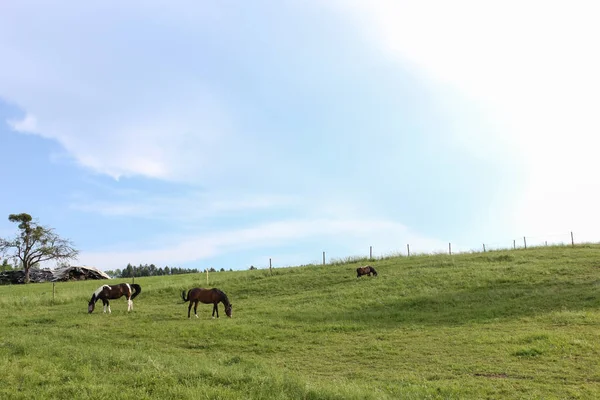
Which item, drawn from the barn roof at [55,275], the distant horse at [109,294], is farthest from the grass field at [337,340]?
the barn roof at [55,275]

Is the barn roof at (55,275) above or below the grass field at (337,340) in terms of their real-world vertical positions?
above

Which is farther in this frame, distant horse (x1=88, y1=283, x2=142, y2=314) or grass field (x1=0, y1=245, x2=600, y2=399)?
distant horse (x1=88, y1=283, x2=142, y2=314)

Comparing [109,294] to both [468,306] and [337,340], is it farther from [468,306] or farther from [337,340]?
[468,306]

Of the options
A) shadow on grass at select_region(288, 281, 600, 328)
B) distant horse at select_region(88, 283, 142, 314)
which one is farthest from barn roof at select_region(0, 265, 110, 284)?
shadow on grass at select_region(288, 281, 600, 328)

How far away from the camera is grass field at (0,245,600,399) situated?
27.2 ft

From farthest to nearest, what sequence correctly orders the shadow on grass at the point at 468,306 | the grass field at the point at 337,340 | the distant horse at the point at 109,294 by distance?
1. the distant horse at the point at 109,294
2. the shadow on grass at the point at 468,306
3. the grass field at the point at 337,340

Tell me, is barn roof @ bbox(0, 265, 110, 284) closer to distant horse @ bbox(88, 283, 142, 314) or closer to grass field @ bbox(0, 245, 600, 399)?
grass field @ bbox(0, 245, 600, 399)

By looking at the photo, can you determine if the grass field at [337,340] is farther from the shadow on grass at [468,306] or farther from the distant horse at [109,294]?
the distant horse at [109,294]

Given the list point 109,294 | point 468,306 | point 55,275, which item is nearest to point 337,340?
point 468,306

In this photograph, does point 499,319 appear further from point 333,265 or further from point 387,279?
point 333,265

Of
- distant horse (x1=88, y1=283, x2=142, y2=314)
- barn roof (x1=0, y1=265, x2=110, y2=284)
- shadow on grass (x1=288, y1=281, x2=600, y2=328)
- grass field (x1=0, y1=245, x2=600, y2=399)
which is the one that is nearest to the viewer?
grass field (x1=0, y1=245, x2=600, y2=399)

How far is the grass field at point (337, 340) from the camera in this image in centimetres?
830

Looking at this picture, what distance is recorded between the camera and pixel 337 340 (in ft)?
49.6

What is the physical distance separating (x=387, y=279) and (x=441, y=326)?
39.0 feet
